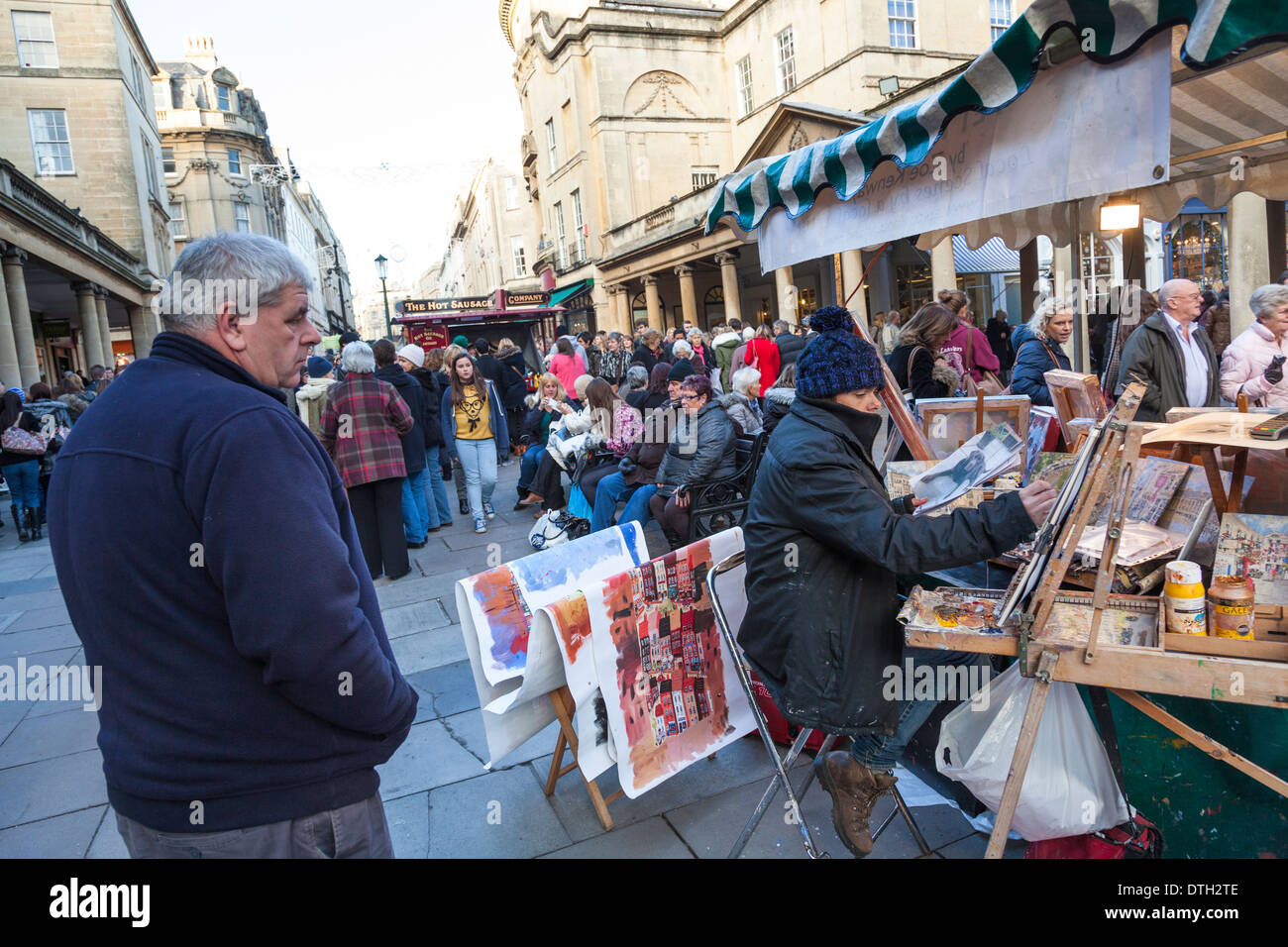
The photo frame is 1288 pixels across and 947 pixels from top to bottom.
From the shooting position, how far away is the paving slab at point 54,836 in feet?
10.9

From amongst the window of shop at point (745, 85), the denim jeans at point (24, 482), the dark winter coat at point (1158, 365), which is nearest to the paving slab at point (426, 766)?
the dark winter coat at point (1158, 365)

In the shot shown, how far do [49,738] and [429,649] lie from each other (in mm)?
2138

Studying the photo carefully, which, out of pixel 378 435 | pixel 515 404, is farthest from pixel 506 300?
pixel 378 435

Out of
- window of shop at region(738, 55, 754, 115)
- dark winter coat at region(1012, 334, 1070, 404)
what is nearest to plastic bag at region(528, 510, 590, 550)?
dark winter coat at region(1012, 334, 1070, 404)

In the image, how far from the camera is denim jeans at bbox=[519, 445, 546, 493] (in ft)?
29.8

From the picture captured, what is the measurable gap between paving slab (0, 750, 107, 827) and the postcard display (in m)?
2.20

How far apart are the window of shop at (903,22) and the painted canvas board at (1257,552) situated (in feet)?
82.8

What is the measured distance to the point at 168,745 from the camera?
4.94ft

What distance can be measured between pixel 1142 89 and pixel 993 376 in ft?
14.1

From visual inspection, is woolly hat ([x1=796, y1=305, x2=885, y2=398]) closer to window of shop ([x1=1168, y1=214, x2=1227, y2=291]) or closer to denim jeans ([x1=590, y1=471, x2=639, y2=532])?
denim jeans ([x1=590, y1=471, x2=639, y2=532])

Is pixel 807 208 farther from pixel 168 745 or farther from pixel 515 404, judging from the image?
pixel 515 404

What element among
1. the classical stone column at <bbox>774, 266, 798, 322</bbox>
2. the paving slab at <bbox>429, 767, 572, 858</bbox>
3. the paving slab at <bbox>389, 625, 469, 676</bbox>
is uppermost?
the classical stone column at <bbox>774, 266, 798, 322</bbox>

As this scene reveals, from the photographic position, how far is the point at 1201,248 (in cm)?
1864

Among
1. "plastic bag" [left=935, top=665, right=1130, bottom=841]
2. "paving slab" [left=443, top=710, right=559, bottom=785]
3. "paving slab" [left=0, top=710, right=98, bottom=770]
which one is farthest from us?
"paving slab" [left=0, top=710, right=98, bottom=770]
